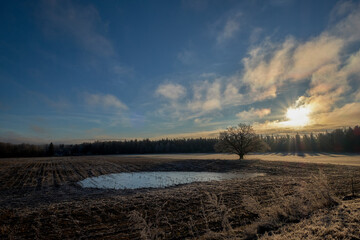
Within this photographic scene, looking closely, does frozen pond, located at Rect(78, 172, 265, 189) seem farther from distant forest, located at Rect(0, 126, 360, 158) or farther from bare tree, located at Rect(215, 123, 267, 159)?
distant forest, located at Rect(0, 126, 360, 158)

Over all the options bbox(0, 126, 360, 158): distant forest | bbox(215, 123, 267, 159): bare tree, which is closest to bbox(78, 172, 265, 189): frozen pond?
bbox(215, 123, 267, 159): bare tree

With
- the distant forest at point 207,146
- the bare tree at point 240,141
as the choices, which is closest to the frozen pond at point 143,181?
the bare tree at point 240,141

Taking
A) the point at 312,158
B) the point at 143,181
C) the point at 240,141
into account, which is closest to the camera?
the point at 143,181

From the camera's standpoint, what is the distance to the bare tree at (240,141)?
53.4 m

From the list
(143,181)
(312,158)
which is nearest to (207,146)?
(312,158)

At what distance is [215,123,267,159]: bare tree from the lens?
53438 millimetres

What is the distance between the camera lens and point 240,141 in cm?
5462

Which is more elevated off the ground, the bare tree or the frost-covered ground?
the bare tree

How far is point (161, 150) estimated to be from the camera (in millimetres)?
138875

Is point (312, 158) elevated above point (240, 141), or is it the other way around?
point (240, 141)

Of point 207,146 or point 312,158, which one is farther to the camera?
point 207,146

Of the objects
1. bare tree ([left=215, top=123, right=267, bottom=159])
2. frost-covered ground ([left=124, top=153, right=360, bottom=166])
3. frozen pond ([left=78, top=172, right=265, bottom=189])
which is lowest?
frost-covered ground ([left=124, top=153, right=360, bottom=166])

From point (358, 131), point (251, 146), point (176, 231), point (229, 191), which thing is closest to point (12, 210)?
point (176, 231)

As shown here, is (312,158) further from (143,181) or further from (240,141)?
(143,181)
